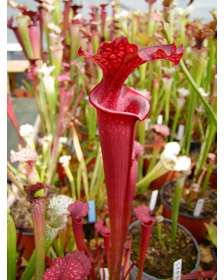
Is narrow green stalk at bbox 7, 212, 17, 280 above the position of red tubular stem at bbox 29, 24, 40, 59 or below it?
below

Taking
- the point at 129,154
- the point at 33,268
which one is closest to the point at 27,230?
the point at 33,268

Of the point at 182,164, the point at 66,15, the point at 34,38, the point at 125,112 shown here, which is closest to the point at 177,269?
the point at 182,164

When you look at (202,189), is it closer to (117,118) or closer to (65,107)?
(65,107)

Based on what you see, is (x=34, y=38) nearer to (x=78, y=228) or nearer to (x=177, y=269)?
(x=78, y=228)

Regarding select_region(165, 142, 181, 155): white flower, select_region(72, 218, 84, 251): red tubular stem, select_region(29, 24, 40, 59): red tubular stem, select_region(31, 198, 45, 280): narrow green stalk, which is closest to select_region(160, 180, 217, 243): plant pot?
select_region(165, 142, 181, 155): white flower

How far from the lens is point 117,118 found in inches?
15.3

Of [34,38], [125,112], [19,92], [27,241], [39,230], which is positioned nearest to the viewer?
[125,112]

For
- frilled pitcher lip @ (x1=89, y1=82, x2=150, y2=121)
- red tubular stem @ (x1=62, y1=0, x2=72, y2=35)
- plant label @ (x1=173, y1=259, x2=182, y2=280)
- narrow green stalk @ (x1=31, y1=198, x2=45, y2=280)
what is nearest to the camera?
frilled pitcher lip @ (x1=89, y1=82, x2=150, y2=121)

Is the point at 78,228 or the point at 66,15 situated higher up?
the point at 66,15

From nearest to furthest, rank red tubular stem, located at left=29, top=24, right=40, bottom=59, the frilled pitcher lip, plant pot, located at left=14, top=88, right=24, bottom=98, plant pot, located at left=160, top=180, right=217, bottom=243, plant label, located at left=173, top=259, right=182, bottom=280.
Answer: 1. the frilled pitcher lip
2. plant label, located at left=173, top=259, right=182, bottom=280
3. plant pot, located at left=160, top=180, right=217, bottom=243
4. red tubular stem, located at left=29, top=24, right=40, bottom=59
5. plant pot, located at left=14, top=88, right=24, bottom=98

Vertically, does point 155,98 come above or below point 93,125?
above

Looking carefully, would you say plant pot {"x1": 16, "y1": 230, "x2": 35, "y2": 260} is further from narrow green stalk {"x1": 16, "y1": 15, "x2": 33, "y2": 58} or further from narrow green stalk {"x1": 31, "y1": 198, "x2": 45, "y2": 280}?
narrow green stalk {"x1": 16, "y1": 15, "x2": 33, "y2": 58}

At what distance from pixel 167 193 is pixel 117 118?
3.32 feet

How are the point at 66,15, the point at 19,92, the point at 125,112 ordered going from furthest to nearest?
the point at 19,92, the point at 66,15, the point at 125,112
